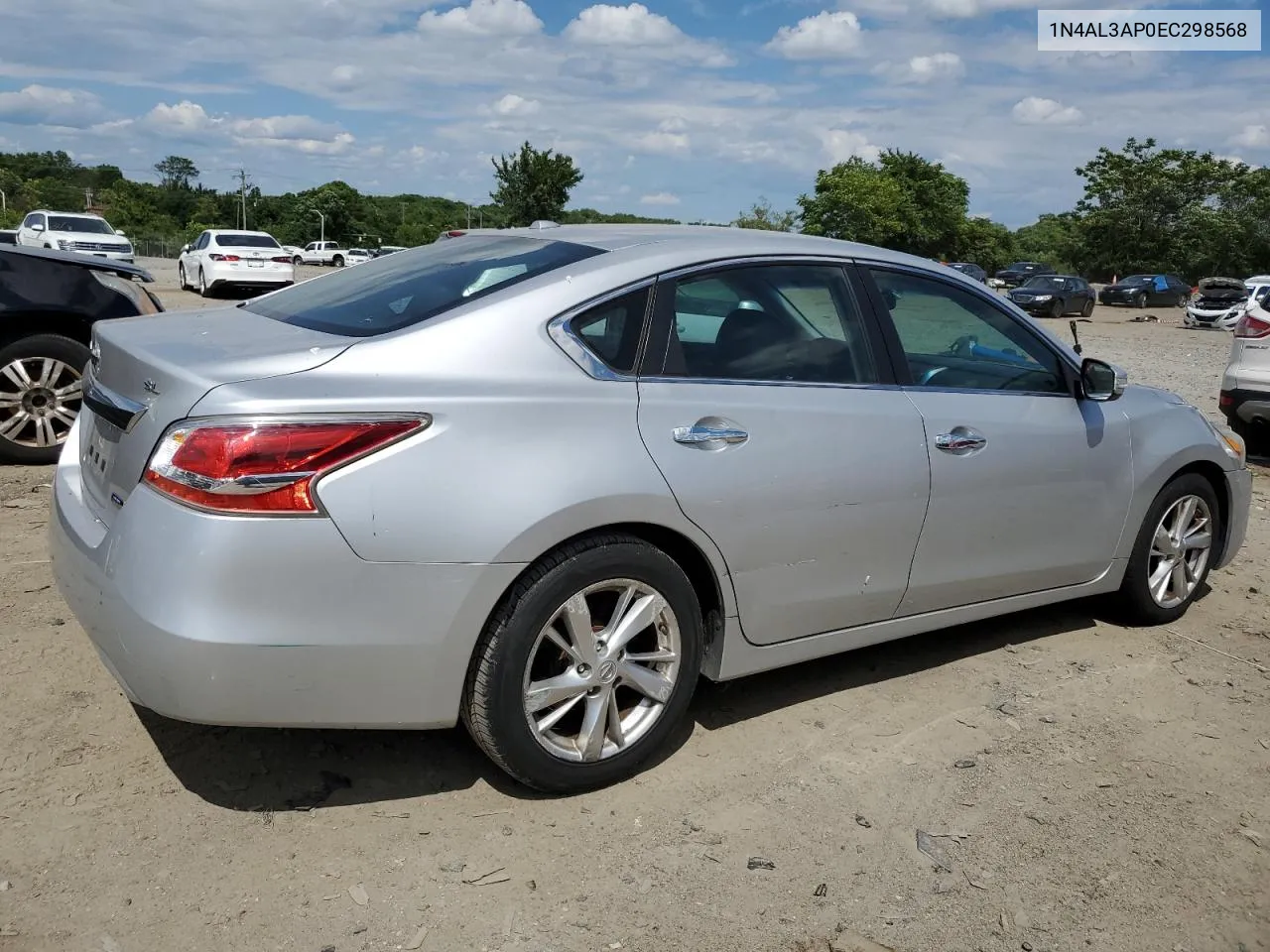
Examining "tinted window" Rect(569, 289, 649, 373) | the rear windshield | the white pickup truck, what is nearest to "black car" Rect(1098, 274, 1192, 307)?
the white pickup truck

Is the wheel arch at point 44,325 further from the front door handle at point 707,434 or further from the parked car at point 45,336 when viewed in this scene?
the front door handle at point 707,434

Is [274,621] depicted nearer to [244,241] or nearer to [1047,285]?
[244,241]

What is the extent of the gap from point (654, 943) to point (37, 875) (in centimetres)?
152

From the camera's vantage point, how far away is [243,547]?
8.71ft

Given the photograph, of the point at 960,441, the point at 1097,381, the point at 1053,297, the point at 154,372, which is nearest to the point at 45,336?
the point at 154,372

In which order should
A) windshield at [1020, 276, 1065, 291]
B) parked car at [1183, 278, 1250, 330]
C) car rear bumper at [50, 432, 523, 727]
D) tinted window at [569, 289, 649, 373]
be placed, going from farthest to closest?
windshield at [1020, 276, 1065, 291] → parked car at [1183, 278, 1250, 330] → tinted window at [569, 289, 649, 373] → car rear bumper at [50, 432, 523, 727]

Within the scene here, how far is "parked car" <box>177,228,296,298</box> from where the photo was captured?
24328 millimetres

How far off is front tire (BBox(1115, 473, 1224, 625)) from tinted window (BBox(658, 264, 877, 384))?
175 centimetres

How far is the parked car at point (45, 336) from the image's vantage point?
A: 6645 mm

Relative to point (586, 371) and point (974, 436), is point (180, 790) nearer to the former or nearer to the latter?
point (586, 371)

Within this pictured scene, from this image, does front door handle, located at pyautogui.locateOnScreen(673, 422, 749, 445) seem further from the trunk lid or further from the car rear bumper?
the trunk lid

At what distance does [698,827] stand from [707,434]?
1.11 meters

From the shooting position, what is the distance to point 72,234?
27.8 meters

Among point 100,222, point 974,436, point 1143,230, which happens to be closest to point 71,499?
point 974,436
